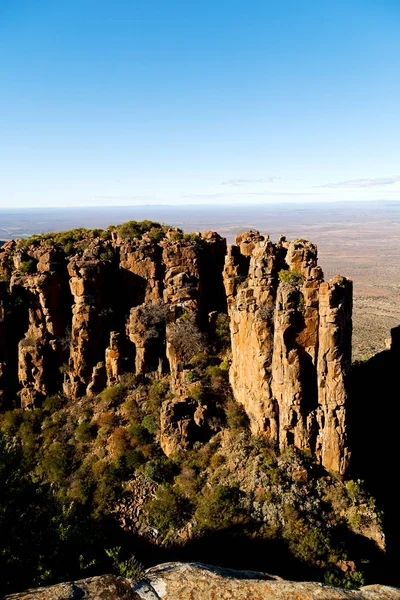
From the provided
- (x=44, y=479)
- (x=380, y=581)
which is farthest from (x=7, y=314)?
(x=380, y=581)

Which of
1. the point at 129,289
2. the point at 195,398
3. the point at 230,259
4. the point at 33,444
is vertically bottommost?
the point at 33,444

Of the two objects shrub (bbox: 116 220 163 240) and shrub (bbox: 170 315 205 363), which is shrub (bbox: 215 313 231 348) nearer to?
shrub (bbox: 170 315 205 363)

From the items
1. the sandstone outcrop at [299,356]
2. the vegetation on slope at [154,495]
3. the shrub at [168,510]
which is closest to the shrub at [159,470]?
the vegetation on slope at [154,495]

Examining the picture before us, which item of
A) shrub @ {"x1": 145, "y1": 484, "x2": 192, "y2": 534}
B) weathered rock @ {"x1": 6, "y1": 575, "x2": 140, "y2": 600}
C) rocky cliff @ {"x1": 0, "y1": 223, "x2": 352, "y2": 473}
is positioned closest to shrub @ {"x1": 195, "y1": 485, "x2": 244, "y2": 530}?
shrub @ {"x1": 145, "y1": 484, "x2": 192, "y2": 534}

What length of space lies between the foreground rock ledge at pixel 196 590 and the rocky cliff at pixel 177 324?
1539cm

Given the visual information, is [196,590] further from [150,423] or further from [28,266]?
[28,266]

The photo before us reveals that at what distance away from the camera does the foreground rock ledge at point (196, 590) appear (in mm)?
8414

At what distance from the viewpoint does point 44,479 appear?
27109 millimetres

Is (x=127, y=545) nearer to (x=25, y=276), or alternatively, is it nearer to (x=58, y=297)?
(x=58, y=297)

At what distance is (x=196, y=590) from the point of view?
8.68 metres

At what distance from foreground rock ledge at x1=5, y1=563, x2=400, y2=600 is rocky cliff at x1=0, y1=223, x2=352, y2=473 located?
15.4 meters

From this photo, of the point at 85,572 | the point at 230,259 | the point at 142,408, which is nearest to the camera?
the point at 85,572

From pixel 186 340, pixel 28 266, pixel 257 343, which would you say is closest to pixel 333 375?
pixel 257 343

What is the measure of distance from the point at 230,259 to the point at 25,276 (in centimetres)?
1805
